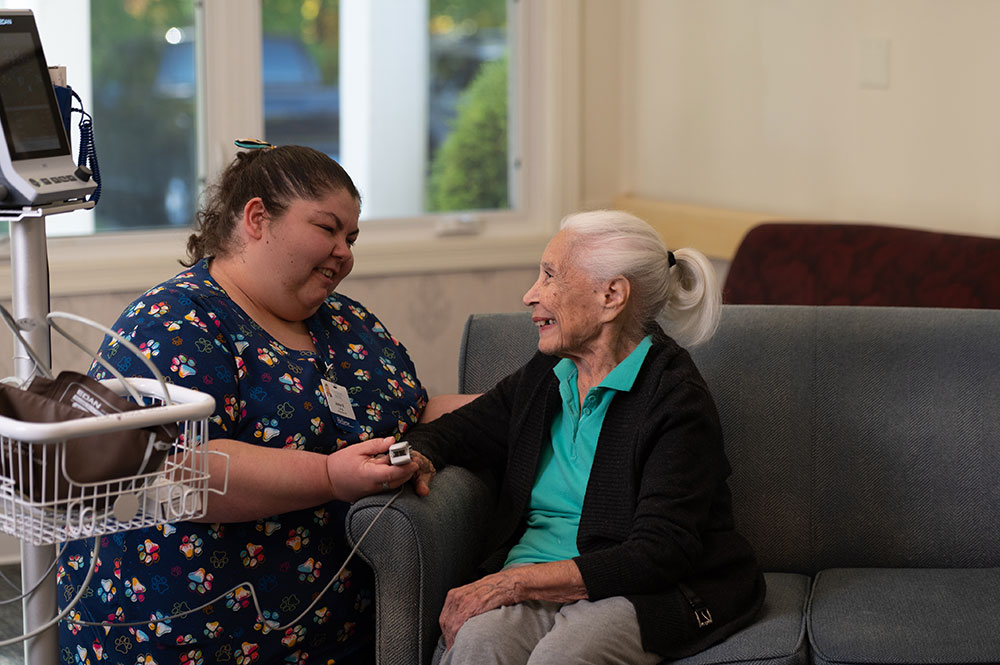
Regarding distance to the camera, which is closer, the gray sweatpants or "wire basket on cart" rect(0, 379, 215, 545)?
Answer: "wire basket on cart" rect(0, 379, 215, 545)

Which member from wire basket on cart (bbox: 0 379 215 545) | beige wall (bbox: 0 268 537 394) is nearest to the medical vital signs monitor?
wire basket on cart (bbox: 0 379 215 545)

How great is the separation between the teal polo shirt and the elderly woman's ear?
3.1 inches

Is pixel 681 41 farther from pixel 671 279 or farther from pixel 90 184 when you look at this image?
pixel 90 184

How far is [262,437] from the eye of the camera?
1879 millimetres

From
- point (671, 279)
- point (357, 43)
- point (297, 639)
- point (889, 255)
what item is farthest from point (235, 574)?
point (357, 43)

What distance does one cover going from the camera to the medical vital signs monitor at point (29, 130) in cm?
140

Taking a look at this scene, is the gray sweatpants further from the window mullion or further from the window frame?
the window mullion

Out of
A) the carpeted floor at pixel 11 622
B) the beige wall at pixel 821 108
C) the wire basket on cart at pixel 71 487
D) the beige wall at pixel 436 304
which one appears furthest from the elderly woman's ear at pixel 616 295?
the beige wall at pixel 436 304

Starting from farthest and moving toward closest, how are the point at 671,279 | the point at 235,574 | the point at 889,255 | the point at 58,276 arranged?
the point at 58,276
the point at 889,255
the point at 671,279
the point at 235,574

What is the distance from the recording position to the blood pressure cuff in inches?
49.9

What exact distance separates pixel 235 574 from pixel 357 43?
2.55m

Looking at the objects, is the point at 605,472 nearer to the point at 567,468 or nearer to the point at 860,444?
the point at 567,468

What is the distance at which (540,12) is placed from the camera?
13.9ft

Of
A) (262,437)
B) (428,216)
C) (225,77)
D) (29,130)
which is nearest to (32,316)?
(29,130)
